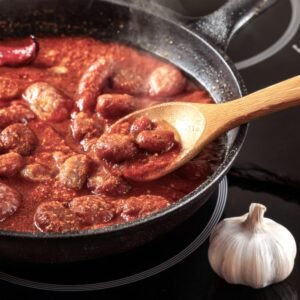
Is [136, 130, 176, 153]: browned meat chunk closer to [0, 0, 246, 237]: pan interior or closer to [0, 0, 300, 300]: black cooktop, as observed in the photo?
[0, 0, 300, 300]: black cooktop

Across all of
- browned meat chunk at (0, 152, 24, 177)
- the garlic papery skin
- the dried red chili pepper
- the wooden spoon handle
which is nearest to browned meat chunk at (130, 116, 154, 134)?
the wooden spoon handle

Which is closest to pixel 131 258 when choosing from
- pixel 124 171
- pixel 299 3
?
pixel 124 171

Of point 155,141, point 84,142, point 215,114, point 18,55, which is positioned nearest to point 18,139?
point 84,142

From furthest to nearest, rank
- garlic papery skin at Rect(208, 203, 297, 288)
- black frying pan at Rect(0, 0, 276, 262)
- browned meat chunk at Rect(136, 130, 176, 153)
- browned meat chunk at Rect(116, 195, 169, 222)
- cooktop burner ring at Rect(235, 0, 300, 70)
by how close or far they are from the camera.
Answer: cooktop burner ring at Rect(235, 0, 300, 70) < browned meat chunk at Rect(136, 130, 176, 153) < browned meat chunk at Rect(116, 195, 169, 222) < garlic papery skin at Rect(208, 203, 297, 288) < black frying pan at Rect(0, 0, 276, 262)

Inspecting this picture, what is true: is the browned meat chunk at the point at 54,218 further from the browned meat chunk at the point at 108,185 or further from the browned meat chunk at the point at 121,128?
the browned meat chunk at the point at 121,128

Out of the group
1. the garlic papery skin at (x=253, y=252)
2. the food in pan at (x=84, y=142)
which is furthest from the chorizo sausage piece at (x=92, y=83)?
the garlic papery skin at (x=253, y=252)

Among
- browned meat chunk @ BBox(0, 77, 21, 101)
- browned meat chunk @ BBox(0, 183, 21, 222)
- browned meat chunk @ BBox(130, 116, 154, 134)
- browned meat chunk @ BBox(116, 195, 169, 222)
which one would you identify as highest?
browned meat chunk @ BBox(130, 116, 154, 134)

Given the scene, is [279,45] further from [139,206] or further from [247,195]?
[139,206]
